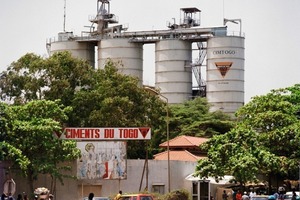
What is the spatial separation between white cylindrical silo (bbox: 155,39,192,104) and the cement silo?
9635mm

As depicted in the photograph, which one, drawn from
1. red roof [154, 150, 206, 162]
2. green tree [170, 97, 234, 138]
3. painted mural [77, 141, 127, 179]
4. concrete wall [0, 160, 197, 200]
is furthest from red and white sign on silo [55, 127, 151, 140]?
green tree [170, 97, 234, 138]

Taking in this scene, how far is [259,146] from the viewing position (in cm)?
6066

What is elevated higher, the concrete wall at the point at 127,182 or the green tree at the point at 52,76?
the green tree at the point at 52,76

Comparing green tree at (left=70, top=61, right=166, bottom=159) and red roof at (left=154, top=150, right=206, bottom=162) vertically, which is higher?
green tree at (left=70, top=61, right=166, bottom=159)

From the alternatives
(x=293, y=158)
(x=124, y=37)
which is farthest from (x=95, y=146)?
(x=124, y=37)

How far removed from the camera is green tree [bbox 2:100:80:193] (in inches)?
2144

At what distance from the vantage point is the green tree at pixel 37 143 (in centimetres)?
5447

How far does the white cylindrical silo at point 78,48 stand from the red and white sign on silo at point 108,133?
54.2 metres

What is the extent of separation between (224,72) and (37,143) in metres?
50.6

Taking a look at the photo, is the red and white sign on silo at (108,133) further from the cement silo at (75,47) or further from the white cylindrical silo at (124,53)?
the cement silo at (75,47)

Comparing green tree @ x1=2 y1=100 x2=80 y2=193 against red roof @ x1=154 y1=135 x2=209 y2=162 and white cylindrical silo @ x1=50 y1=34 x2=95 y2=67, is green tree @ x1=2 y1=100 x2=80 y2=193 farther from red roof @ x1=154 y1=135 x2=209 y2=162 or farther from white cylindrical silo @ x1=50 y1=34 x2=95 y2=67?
white cylindrical silo @ x1=50 y1=34 x2=95 y2=67

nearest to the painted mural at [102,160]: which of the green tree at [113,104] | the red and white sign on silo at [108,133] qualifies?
the red and white sign on silo at [108,133]

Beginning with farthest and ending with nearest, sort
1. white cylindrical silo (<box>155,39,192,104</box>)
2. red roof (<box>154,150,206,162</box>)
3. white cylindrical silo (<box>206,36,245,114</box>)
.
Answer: white cylindrical silo (<box>155,39,192,104</box>) < white cylindrical silo (<box>206,36,245,114</box>) < red roof (<box>154,150,206,162</box>)

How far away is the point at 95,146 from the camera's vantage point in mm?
56875
